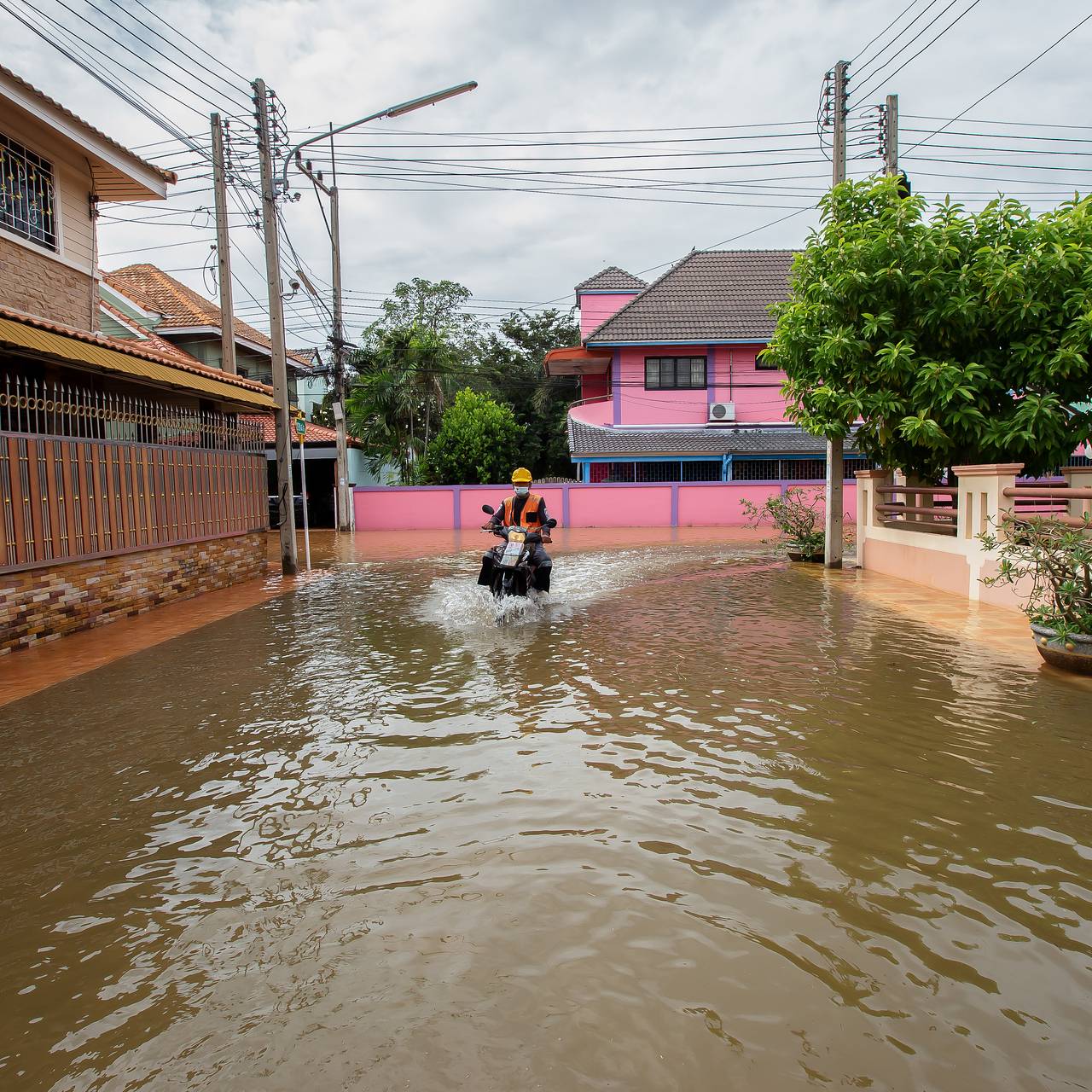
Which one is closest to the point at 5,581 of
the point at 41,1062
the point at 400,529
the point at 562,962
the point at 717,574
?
the point at 41,1062

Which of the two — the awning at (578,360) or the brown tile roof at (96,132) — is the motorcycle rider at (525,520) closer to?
the brown tile roof at (96,132)

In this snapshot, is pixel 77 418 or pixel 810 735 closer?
pixel 810 735

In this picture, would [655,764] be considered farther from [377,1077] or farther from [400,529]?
[400,529]

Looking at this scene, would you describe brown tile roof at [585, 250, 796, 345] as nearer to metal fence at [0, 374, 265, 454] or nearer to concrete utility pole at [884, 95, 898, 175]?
concrete utility pole at [884, 95, 898, 175]

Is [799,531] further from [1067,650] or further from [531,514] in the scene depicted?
[1067,650]

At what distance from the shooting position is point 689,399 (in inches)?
1209

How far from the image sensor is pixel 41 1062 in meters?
2.46

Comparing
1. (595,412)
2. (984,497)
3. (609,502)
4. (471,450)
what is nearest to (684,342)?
(595,412)

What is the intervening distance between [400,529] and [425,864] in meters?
25.0

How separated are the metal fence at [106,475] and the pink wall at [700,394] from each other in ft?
60.5

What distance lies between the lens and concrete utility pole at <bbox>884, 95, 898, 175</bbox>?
14445mm

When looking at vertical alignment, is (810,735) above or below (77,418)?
below

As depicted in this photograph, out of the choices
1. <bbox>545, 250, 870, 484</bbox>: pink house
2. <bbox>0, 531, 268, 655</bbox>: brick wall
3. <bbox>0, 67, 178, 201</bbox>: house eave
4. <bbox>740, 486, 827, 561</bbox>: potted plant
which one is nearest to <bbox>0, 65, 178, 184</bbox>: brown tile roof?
<bbox>0, 67, 178, 201</bbox>: house eave

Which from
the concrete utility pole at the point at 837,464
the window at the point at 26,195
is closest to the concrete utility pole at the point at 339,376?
the window at the point at 26,195
